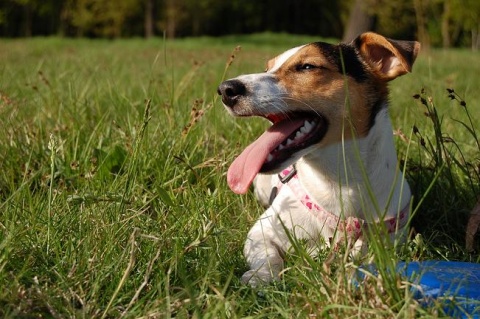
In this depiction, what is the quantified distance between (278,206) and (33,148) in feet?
4.51

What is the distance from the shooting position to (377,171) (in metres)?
2.64

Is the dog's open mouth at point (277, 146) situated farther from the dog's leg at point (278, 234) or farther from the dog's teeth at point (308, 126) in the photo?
the dog's leg at point (278, 234)

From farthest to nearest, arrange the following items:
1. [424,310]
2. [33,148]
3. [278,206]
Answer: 1. [33,148]
2. [278,206]
3. [424,310]

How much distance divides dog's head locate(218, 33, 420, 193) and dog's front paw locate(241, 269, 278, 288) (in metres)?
0.34

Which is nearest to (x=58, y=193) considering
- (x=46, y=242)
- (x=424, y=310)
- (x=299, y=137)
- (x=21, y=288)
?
(x=46, y=242)

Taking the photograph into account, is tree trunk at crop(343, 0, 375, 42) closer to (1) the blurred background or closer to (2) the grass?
(2) the grass

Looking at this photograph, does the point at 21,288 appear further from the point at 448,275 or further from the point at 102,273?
the point at 448,275

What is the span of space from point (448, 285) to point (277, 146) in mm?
912

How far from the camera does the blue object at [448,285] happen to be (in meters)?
1.76

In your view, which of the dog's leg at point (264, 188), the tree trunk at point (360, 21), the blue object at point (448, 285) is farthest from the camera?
the tree trunk at point (360, 21)

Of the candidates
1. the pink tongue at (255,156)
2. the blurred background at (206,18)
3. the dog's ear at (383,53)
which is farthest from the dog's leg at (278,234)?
the blurred background at (206,18)

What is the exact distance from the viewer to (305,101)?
2.56 meters

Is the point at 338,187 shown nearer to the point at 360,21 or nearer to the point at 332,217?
the point at 332,217

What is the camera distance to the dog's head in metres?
2.51
